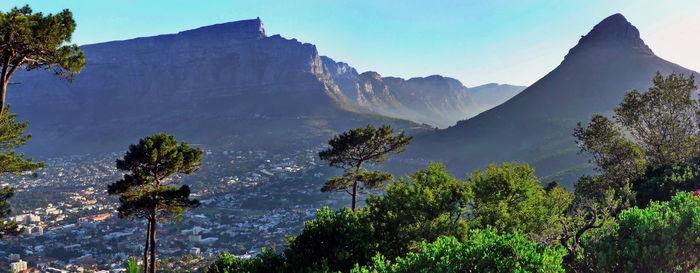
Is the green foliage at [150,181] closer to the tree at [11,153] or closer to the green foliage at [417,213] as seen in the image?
the tree at [11,153]

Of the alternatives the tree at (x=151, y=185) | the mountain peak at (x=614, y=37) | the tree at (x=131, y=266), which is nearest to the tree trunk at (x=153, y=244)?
the tree at (x=151, y=185)

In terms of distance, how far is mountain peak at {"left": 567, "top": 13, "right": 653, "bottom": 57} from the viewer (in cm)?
17770

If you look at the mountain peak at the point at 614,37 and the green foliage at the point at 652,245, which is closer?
the green foliage at the point at 652,245

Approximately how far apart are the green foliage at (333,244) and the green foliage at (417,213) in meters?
1.93

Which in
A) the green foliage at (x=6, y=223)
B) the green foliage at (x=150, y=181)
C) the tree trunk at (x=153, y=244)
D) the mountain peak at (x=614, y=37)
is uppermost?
the mountain peak at (x=614, y=37)

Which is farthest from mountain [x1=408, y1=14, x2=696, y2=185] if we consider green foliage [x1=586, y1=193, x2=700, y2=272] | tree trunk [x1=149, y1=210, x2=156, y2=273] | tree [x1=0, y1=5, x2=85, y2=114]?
tree [x1=0, y1=5, x2=85, y2=114]

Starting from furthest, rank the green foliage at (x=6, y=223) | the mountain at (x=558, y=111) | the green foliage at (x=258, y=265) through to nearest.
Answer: the mountain at (x=558, y=111)
the green foliage at (x=6, y=223)
the green foliage at (x=258, y=265)

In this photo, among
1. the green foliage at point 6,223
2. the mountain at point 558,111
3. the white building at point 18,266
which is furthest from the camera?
the mountain at point 558,111

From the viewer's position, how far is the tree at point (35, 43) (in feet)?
55.8

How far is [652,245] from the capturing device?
41.6 feet

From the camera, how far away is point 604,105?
440ft

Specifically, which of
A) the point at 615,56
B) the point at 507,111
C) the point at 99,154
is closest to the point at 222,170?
the point at 99,154

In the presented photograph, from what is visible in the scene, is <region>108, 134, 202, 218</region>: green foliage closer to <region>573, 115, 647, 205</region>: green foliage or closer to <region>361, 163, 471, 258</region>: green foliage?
<region>361, 163, 471, 258</region>: green foliage

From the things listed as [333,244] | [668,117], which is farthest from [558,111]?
[333,244]
